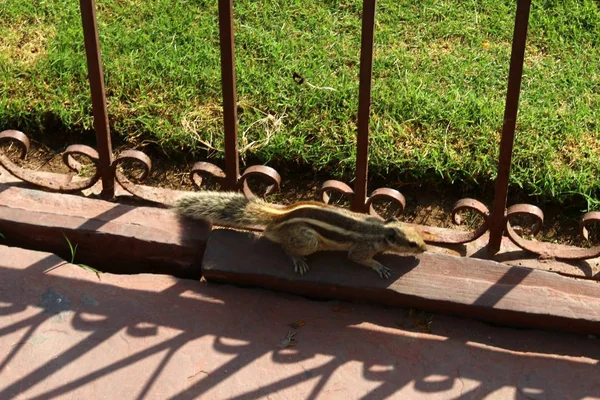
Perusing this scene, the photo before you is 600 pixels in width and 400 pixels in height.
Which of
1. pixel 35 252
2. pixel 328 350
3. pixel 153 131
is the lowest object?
pixel 328 350

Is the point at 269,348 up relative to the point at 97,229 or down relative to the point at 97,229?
down

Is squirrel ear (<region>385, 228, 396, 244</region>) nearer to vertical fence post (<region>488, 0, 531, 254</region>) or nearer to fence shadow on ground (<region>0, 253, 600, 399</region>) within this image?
fence shadow on ground (<region>0, 253, 600, 399</region>)

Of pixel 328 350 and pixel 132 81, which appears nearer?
pixel 328 350

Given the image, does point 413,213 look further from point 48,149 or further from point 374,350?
point 48,149

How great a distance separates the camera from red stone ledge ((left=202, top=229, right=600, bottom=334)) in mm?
3559

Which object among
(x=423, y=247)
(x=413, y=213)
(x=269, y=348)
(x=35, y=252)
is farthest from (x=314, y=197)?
(x=35, y=252)

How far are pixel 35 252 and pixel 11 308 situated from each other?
35 cm

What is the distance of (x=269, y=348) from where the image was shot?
3.49 m

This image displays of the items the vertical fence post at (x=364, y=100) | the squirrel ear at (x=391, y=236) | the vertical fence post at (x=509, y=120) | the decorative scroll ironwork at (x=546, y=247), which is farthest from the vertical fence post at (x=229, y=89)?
the decorative scroll ironwork at (x=546, y=247)

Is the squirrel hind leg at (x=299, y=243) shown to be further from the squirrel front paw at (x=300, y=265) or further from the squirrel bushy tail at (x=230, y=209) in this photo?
the squirrel bushy tail at (x=230, y=209)

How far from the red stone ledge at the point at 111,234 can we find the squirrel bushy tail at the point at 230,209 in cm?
12

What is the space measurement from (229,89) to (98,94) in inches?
25.9

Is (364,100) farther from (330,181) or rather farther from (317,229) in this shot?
(317,229)

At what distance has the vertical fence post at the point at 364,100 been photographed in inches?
130
